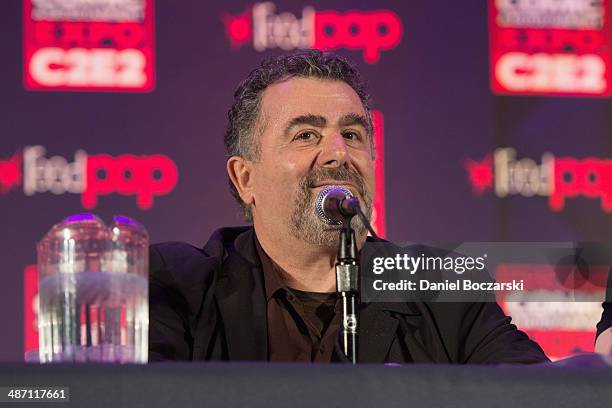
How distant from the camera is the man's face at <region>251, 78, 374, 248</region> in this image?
2715mm

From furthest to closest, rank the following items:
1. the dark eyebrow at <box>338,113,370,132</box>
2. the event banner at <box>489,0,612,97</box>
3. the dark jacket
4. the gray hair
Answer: the event banner at <box>489,0,612,97</box> → the gray hair → the dark eyebrow at <box>338,113,370,132</box> → the dark jacket

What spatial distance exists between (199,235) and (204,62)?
2.15ft

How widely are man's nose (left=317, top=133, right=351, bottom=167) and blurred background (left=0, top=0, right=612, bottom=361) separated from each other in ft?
3.73

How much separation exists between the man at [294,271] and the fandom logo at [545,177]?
1.07 metres

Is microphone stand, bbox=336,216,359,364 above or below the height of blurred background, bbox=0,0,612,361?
below

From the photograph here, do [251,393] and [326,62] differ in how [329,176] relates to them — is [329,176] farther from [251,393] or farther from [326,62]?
[251,393]

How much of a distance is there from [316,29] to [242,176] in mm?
1092

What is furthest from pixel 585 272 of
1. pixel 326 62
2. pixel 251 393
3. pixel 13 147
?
pixel 251 393

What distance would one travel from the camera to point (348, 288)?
6.16 feet

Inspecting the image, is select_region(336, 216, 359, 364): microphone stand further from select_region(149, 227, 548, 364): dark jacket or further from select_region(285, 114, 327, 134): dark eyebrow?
select_region(285, 114, 327, 134): dark eyebrow

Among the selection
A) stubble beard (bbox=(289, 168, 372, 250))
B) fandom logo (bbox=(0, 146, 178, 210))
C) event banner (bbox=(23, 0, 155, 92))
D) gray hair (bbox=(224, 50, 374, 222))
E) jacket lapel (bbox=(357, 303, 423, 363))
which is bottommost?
jacket lapel (bbox=(357, 303, 423, 363))

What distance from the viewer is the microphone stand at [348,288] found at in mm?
1824

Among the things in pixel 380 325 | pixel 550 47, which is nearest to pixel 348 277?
pixel 380 325

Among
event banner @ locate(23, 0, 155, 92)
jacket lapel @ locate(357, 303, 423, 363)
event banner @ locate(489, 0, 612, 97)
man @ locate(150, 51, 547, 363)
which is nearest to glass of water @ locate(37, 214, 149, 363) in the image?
man @ locate(150, 51, 547, 363)
